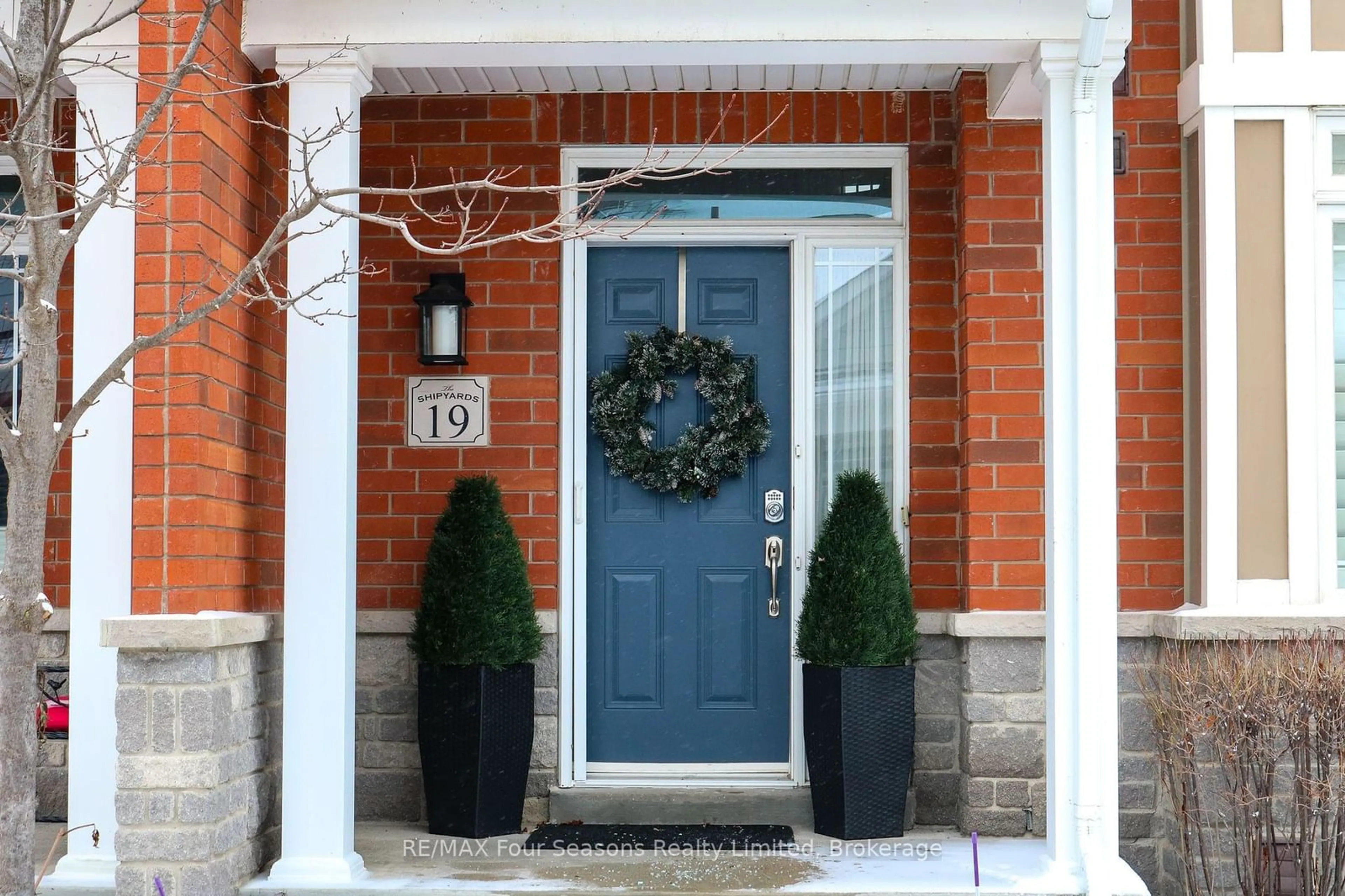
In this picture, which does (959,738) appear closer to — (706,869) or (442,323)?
(706,869)

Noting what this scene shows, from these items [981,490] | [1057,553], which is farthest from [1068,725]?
[981,490]

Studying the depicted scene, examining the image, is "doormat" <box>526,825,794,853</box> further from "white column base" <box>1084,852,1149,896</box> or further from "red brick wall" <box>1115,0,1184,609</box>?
"red brick wall" <box>1115,0,1184,609</box>

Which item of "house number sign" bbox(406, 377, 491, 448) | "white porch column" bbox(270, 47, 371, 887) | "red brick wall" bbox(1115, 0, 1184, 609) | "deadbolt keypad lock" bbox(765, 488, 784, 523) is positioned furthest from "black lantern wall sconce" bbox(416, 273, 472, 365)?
"red brick wall" bbox(1115, 0, 1184, 609)

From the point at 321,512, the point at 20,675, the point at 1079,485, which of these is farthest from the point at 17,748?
the point at 1079,485

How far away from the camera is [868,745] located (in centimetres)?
524

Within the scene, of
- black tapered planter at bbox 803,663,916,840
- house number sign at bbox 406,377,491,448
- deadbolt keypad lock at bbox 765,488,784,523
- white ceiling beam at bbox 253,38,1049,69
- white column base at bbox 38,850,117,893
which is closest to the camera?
white column base at bbox 38,850,117,893

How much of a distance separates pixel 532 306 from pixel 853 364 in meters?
1.34

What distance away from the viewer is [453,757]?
5281 mm

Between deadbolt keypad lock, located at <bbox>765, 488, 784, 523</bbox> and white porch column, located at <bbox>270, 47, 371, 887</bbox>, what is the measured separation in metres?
1.84

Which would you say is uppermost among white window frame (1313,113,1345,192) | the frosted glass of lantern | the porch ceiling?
the porch ceiling

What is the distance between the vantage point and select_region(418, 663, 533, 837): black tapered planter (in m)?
5.25

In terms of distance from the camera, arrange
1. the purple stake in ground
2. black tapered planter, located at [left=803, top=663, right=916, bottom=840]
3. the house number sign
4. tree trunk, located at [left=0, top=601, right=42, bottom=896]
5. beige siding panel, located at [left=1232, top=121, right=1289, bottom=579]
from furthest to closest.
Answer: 1. the house number sign
2. black tapered planter, located at [left=803, top=663, right=916, bottom=840]
3. beige siding panel, located at [left=1232, top=121, right=1289, bottom=579]
4. the purple stake in ground
5. tree trunk, located at [left=0, top=601, right=42, bottom=896]

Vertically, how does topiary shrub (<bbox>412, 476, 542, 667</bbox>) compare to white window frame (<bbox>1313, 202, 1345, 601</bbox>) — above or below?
below

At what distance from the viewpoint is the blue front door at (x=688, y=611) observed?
19.0 ft
